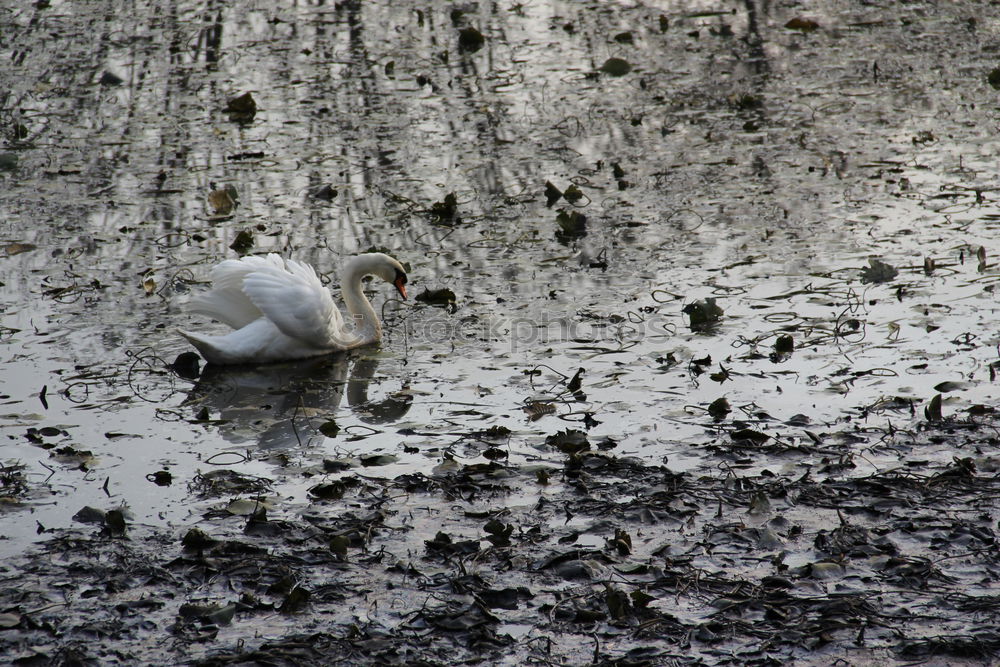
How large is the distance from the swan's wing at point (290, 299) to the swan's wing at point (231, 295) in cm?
6

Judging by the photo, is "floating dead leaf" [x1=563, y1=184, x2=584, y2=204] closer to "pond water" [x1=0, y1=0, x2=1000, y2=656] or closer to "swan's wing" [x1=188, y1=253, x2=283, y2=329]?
"pond water" [x1=0, y1=0, x2=1000, y2=656]

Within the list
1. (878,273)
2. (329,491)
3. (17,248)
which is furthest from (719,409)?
(17,248)

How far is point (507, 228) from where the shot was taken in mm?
8961

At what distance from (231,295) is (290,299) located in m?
0.48

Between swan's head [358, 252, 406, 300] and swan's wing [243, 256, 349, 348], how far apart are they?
544mm

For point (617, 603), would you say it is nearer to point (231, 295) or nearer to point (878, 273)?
point (231, 295)

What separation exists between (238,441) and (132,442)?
54 cm

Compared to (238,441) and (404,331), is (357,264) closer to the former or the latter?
(404,331)

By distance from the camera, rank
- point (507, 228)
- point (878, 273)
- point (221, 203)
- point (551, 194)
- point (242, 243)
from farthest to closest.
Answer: point (221, 203) → point (551, 194) → point (507, 228) → point (242, 243) → point (878, 273)

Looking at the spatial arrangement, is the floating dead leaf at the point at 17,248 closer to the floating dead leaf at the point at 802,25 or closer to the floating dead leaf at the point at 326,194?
the floating dead leaf at the point at 326,194

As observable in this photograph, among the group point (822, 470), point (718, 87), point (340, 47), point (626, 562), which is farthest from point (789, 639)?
point (340, 47)

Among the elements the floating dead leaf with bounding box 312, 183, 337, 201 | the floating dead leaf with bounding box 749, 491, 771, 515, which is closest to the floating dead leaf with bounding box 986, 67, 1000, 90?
the floating dead leaf with bounding box 312, 183, 337, 201

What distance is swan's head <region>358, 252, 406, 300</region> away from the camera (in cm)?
750

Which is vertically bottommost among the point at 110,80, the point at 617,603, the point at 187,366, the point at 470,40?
the point at 617,603
